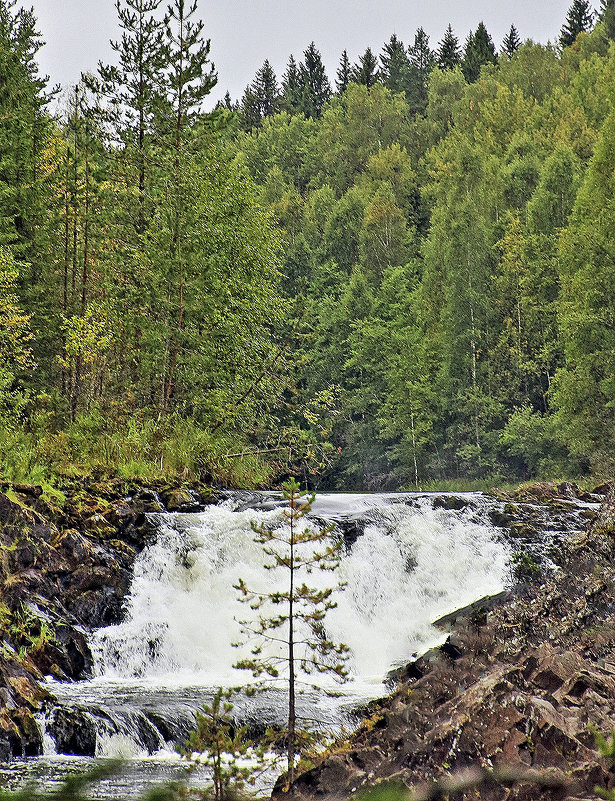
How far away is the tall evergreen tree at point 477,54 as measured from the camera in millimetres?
76125

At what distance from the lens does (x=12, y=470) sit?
40.1 ft

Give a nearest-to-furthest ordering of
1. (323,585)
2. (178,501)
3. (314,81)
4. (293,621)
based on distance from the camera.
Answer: (293,621) < (323,585) < (178,501) < (314,81)

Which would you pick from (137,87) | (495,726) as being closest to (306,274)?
(137,87)

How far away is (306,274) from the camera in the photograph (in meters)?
54.4

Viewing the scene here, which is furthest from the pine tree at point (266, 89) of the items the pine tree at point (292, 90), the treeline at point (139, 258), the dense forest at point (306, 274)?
the treeline at point (139, 258)

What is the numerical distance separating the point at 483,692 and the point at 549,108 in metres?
52.2

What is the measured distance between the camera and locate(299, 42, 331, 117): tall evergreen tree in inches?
3600

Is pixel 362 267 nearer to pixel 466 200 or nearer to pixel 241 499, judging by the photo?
pixel 466 200

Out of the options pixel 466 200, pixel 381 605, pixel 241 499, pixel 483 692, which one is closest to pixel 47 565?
pixel 381 605

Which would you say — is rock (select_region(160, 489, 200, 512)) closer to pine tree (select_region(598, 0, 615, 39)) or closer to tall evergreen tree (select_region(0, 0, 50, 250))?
tall evergreen tree (select_region(0, 0, 50, 250))

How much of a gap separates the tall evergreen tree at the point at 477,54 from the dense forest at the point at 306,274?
311 mm

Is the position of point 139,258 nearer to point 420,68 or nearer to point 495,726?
point 495,726

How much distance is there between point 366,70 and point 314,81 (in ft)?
30.0

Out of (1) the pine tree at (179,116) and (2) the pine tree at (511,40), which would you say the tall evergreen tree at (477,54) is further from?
(1) the pine tree at (179,116)
